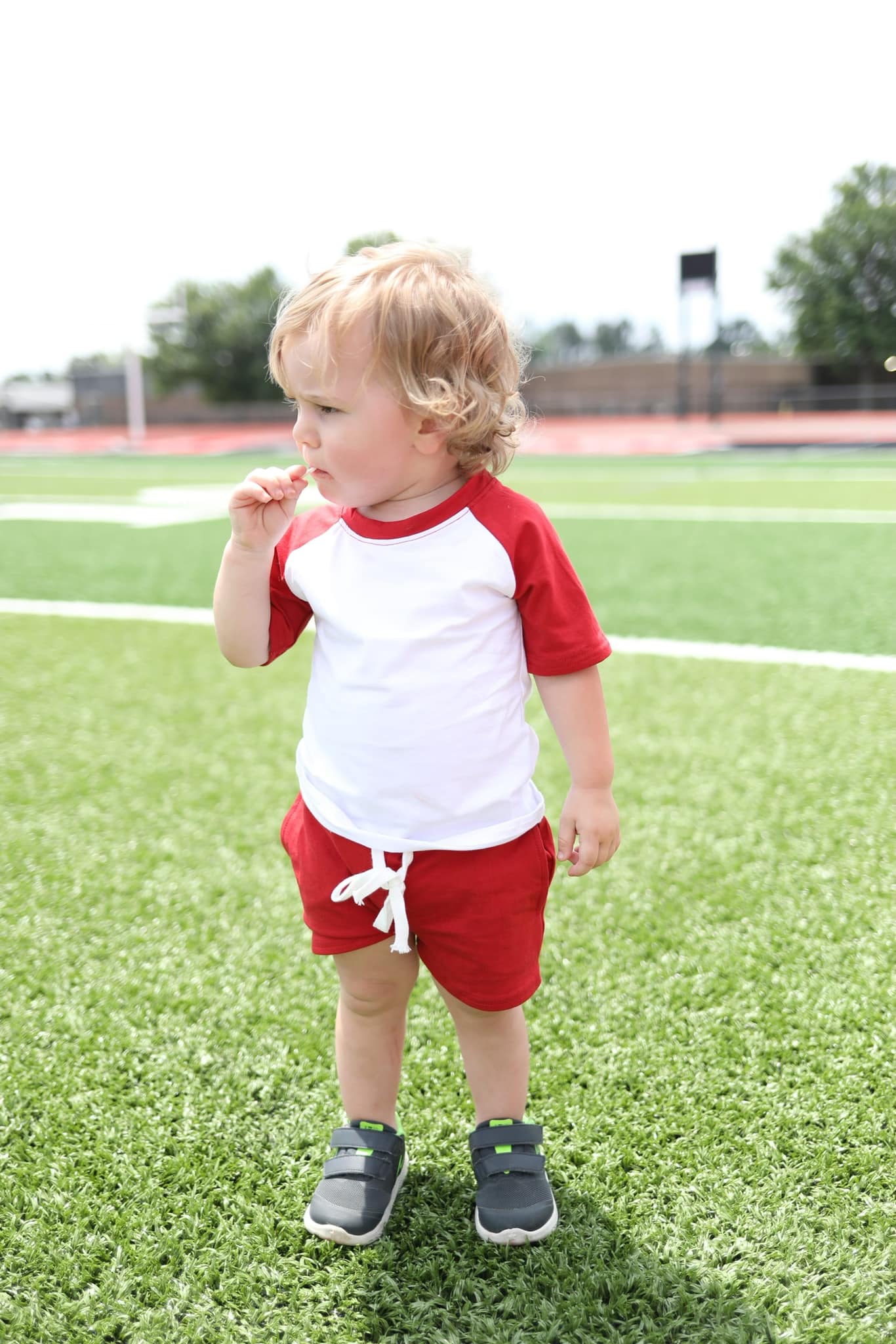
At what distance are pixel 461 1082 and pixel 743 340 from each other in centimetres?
8571

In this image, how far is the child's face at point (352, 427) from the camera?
135cm

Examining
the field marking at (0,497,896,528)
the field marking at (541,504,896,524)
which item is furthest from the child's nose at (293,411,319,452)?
the field marking at (541,504,896,524)

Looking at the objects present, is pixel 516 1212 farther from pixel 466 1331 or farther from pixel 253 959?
pixel 253 959

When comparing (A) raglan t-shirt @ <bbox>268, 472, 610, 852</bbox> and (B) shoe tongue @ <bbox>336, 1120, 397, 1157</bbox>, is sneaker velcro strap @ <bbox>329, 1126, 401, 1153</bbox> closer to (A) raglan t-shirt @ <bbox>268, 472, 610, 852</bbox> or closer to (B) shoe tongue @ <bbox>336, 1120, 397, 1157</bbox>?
(B) shoe tongue @ <bbox>336, 1120, 397, 1157</bbox>

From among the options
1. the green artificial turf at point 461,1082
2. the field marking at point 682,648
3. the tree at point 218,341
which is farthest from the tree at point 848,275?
the green artificial turf at point 461,1082

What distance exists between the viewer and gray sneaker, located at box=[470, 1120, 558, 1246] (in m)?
1.49

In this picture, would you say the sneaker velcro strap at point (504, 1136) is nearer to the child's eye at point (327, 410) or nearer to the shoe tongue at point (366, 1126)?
the shoe tongue at point (366, 1126)

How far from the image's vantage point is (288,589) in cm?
159

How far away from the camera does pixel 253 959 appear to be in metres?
2.26

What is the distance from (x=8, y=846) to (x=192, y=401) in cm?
6182

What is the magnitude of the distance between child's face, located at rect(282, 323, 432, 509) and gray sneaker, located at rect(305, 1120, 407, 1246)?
938 millimetres

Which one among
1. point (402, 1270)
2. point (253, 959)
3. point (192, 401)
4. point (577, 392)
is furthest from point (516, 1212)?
point (192, 401)

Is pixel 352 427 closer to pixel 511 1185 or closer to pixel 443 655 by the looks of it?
pixel 443 655

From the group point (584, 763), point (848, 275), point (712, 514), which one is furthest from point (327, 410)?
point (848, 275)
